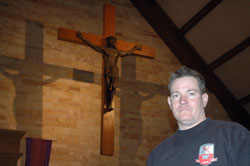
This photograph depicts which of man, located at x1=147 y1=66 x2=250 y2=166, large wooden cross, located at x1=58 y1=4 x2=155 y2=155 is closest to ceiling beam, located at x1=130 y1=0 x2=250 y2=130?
large wooden cross, located at x1=58 y1=4 x2=155 y2=155

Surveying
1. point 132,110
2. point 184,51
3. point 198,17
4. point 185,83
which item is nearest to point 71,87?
point 132,110

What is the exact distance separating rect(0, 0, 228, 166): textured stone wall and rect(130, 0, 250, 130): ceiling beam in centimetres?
41

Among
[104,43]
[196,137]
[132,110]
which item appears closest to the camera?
[196,137]

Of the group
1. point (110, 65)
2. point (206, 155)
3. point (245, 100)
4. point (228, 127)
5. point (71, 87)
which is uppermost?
point (110, 65)

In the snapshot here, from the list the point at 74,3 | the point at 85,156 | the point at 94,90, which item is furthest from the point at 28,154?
the point at 74,3

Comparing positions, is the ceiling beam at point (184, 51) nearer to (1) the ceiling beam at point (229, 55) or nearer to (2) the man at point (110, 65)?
(1) the ceiling beam at point (229, 55)

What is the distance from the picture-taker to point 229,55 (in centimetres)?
754

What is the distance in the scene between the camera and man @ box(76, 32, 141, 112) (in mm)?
6363

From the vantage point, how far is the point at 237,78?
7.83m

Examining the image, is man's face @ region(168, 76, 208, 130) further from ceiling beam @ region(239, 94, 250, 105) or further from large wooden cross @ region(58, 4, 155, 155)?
ceiling beam @ region(239, 94, 250, 105)

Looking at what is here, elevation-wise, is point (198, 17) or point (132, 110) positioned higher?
point (198, 17)

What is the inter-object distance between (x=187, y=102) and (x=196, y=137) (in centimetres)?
17

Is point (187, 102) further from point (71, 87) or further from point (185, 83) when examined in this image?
point (71, 87)

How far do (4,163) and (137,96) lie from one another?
9.74 ft
